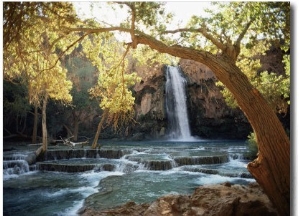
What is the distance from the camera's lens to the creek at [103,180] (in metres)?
5.86

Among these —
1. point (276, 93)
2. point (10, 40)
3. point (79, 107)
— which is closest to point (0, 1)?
point (10, 40)

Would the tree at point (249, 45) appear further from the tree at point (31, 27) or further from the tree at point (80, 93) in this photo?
the tree at point (80, 93)

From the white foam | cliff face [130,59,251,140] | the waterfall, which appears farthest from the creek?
the waterfall

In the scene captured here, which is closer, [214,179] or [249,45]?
[249,45]

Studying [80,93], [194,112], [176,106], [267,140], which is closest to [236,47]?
[267,140]

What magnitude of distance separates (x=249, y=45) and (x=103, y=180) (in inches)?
200

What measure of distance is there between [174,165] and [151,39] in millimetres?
6358

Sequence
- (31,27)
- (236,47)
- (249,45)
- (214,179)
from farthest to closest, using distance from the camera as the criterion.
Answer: (214,179)
(249,45)
(236,47)
(31,27)

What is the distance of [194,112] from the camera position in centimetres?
1956

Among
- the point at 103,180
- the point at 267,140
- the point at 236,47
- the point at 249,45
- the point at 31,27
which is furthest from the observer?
the point at 103,180

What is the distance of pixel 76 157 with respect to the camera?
467 inches

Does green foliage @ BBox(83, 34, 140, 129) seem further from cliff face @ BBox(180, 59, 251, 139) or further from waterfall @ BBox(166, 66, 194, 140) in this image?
waterfall @ BBox(166, 66, 194, 140)

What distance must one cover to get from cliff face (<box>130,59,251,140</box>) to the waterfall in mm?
310

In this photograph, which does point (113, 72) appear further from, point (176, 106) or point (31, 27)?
point (176, 106)
